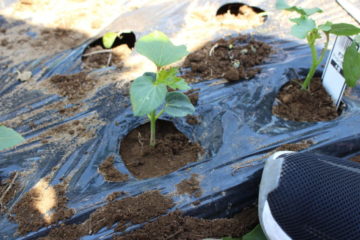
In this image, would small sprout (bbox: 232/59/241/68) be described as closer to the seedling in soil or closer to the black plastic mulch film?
the black plastic mulch film

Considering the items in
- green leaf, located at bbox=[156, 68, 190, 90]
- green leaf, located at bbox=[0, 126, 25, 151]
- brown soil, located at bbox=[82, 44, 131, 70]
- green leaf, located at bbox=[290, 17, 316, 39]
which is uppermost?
green leaf, located at bbox=[290, 17, 316, 39]

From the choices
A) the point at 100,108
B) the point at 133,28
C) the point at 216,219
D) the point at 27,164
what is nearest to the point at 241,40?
the point at 133,28

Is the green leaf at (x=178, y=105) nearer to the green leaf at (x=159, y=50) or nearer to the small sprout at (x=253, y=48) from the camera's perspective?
the green leaf at (x=159, y=50)

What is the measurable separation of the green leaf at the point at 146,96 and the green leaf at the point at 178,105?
137 millimetres

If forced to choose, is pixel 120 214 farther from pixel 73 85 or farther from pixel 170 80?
pixel 73 85

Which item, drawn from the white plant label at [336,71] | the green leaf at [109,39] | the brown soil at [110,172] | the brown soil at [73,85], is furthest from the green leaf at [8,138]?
the white plant label at [336,71]

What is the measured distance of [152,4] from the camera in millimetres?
2438

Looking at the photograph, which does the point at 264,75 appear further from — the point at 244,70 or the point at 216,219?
the point at 216,219

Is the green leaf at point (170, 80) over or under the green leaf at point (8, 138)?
over

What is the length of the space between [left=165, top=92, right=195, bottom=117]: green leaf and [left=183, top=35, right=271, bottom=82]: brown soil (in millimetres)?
414

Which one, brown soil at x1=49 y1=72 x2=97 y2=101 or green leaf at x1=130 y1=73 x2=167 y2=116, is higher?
green leaf at x1=130 y1=73 x2=167 y2=116

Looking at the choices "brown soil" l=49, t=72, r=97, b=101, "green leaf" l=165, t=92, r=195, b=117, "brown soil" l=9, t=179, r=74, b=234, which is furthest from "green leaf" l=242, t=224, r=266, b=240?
"brown soil" l=49, t=72, r=97, b=101

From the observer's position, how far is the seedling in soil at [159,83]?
1231 millimetres

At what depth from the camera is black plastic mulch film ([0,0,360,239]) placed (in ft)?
4.44
